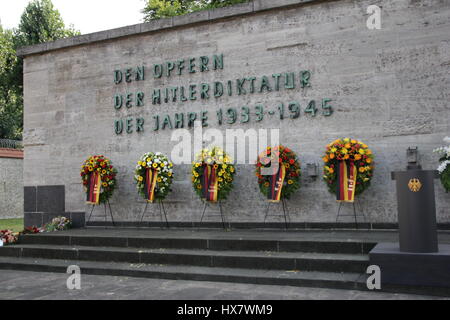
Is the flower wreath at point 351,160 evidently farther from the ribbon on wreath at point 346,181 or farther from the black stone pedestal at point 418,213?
the black stone pedestal at point 418,213

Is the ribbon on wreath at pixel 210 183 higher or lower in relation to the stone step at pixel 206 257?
higher

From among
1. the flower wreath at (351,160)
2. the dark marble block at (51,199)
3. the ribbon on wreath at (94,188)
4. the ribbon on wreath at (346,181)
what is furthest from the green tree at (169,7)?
the ribbon on wreath at (346,181)

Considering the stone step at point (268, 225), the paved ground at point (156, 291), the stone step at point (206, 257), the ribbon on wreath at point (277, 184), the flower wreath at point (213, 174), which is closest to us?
the paved ground at point (156, 291)

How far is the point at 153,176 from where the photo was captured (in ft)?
30.7

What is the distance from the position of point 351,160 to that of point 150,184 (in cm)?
433

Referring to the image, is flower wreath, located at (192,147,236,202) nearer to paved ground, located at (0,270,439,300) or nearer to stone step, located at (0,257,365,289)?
stone step, located at (0,257,365,289)

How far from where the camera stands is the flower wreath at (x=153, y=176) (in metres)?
9.28

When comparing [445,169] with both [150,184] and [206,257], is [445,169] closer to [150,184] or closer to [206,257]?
[206,257]

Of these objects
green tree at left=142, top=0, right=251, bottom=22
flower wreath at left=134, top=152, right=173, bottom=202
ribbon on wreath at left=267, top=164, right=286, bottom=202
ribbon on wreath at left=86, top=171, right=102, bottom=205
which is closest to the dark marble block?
ribbon on wreath at left=86, top=171, right=102, bottom=205

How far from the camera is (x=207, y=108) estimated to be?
964 cm

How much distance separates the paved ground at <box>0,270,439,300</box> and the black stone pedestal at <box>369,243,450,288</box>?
204 millimetres

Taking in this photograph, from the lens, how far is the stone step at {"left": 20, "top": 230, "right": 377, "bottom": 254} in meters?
6.75

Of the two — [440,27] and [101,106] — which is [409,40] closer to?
[440,27]

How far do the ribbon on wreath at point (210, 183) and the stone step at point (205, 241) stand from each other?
2.73ft
